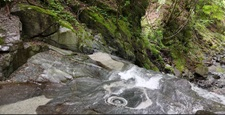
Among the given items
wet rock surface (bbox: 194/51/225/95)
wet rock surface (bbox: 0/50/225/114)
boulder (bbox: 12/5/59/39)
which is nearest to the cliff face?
boulder (bbox: 12/5/59/39)

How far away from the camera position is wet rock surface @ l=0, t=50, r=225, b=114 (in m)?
4.06

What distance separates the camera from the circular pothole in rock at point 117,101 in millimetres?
4219

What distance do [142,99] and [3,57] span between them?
10.4ft

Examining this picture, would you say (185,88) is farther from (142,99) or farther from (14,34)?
(14,34)

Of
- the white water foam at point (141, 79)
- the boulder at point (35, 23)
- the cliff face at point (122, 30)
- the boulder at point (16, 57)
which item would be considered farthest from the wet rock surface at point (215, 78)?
the boulder at point (16, 57)

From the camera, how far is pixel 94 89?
4855mm

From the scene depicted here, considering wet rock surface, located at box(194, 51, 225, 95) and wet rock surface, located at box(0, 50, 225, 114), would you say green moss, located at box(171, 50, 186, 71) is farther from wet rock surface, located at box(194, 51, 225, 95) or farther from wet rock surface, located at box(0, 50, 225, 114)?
wet rock surface, located at box(0, 50, 225, 114)

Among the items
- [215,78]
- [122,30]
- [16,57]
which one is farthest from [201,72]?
[16,57]

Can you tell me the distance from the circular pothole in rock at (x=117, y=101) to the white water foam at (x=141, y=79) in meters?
1.05

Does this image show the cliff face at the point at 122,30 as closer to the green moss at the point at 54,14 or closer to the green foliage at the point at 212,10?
the green moss at the point at 54,14

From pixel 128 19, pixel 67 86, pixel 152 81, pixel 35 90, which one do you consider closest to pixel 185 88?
pixel 152 81

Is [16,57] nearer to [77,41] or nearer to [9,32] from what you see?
[9,32]

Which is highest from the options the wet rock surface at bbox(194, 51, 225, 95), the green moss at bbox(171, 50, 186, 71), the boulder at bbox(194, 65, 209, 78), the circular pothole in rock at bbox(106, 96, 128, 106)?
the circular pothole in rock at bbox(106, 96, 128, 106)

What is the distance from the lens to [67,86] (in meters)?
4.93
